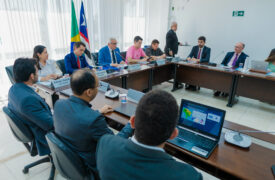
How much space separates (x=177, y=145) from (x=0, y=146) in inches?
86.7

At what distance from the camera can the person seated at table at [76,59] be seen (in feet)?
9.46

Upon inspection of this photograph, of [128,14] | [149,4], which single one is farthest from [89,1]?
[149,4]

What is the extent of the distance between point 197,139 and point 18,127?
53.5 inches

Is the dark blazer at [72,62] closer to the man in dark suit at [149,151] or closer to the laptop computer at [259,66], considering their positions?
the man in dark suit at [149,151]

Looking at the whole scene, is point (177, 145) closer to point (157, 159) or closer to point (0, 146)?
point (157, 159)

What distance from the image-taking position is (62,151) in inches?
40.6

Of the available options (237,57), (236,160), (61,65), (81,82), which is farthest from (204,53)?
(81,82)

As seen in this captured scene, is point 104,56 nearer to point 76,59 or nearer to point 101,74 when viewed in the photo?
point 76,59

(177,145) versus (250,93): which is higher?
(177,145)

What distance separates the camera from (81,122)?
3.40 ft

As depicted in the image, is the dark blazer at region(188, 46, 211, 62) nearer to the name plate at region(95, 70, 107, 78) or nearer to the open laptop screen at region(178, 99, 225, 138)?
the name plate at region(95, 70, 107, 78)

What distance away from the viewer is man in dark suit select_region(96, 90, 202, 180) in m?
0.65

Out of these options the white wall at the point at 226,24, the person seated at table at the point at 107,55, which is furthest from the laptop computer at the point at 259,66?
the person seated at table at the point at 107,55

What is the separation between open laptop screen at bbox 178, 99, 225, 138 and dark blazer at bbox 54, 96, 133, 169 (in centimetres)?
48
